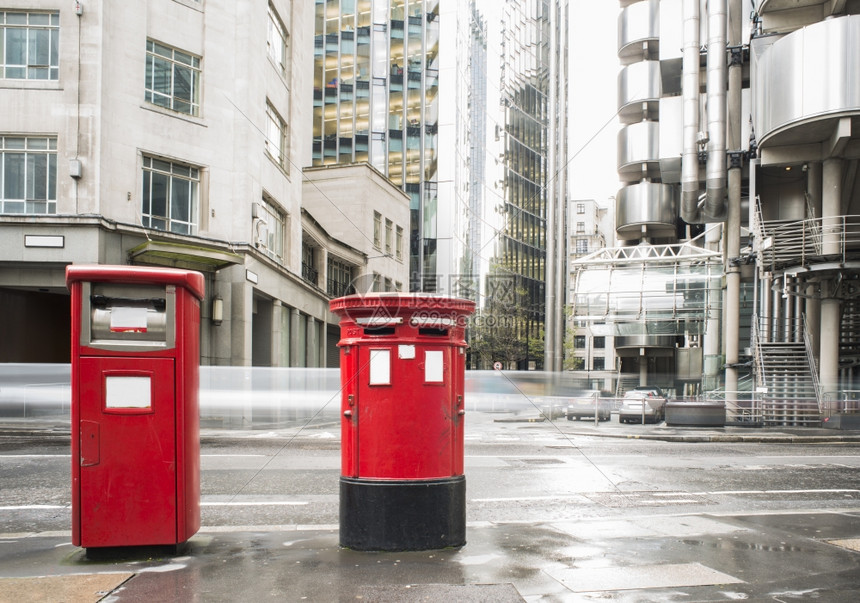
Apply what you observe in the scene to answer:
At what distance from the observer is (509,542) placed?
20.5 feet

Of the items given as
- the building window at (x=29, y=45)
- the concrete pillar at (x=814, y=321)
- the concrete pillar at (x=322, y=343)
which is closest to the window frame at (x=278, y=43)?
the building window at (x=29, y=45)

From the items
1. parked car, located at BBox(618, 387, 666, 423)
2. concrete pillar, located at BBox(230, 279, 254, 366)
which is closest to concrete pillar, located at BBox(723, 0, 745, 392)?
parked car, located at BBox(618, 387, 666, 423)

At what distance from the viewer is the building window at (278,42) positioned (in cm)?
2973

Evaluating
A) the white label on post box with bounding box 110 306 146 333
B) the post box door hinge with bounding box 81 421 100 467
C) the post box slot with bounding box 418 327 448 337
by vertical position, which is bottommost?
the post box door hinge with bounding box 81 421 100 467

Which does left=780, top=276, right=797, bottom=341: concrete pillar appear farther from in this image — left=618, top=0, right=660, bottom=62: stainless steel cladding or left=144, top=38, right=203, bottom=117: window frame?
left=144, top=38, right=203, bottom=117: window frame

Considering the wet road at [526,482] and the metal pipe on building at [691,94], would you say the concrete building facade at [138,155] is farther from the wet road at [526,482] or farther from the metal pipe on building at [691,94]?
the metal pipe on building at [691,94]

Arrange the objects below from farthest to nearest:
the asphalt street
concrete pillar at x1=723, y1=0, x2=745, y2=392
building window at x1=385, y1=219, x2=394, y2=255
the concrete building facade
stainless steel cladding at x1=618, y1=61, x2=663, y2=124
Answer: building window at x1=385, y1=219, x2=394, y2=255
stainless steel cladding at x1=618, y1=61, x2=663, y2=124
concrete pillar at x1=723, y1=0, x2=745, y2=392
the concrete building facade
the asphalt street

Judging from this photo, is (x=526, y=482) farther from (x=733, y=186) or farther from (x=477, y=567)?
(x=733, y=186)

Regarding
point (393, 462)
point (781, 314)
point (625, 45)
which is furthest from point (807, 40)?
point (393, 462)

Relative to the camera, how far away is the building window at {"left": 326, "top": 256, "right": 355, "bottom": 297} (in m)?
41.7

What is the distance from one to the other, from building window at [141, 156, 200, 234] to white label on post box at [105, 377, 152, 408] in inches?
758

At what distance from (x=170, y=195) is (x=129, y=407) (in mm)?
20331

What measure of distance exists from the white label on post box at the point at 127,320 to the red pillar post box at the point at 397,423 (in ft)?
4.83

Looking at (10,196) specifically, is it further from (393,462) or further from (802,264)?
(802,264)
